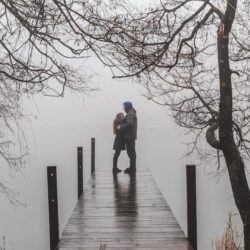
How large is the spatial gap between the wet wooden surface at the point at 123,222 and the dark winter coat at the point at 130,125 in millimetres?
1579

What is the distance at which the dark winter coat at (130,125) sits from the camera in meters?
10.9

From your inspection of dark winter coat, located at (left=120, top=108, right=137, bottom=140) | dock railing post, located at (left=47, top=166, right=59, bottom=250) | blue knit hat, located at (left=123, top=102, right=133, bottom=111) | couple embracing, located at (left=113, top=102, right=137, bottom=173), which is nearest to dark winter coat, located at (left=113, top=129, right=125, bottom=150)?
couple embracing, located at (left=113, top=102, right=137, bottom=173)

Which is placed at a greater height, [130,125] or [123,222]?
[130,125]

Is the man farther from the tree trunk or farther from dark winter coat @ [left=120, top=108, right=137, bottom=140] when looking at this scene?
the tree trunk

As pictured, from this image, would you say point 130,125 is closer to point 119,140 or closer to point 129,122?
point 129,122

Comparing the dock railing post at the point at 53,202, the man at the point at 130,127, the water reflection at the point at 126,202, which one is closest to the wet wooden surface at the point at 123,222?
the water reflection at the point at 126,202

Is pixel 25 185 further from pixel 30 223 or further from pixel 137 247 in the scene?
pixel 137 247

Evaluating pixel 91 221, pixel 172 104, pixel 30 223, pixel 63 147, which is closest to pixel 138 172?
pixel 172 104

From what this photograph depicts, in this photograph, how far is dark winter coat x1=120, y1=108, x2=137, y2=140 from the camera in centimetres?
1087

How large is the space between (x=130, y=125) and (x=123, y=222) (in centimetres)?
450

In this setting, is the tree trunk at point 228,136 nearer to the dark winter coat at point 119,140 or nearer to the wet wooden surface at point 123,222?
the wet wooden surface at point 123,222

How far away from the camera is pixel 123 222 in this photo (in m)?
6.72

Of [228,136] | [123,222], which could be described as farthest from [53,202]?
[228,136]

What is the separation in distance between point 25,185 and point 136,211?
1358 inches
